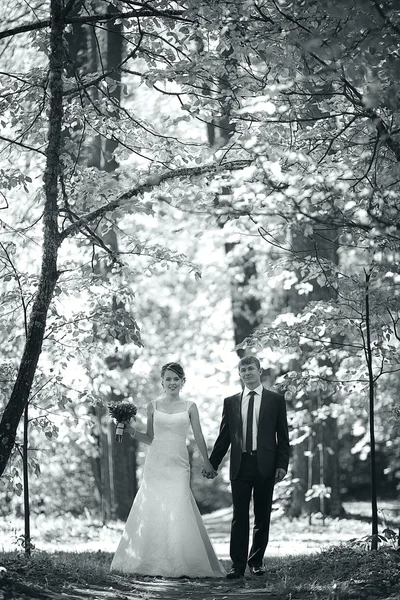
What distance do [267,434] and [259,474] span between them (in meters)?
0.38

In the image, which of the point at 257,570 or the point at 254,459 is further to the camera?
the point at 254,459

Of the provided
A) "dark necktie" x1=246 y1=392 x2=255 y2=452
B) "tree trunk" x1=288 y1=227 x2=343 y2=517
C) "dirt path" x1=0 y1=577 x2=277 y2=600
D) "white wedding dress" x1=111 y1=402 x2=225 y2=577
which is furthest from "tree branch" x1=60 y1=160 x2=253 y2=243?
"tree trunk" x1=288 y1=227 x2=343 y2=517

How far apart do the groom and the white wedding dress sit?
40cm

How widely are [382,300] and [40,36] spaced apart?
422cm

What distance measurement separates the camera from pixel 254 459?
797cm

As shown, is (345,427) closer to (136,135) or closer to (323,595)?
(136,135)

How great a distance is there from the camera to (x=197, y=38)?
305 inches

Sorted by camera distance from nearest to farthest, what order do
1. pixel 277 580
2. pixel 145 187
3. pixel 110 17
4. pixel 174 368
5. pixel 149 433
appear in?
pixel 277 580 < pixel 110 17 < pixel 145 187 < pixel 174 368 < pixel 149 433

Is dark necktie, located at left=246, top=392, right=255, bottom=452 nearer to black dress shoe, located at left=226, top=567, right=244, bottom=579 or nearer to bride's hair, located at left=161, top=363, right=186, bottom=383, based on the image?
bride's hair, located at left=161, top=363, right=186, bottom=383

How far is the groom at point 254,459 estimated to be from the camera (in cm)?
790

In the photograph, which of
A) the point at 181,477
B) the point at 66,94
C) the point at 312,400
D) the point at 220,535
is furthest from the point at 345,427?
the point at 66,94

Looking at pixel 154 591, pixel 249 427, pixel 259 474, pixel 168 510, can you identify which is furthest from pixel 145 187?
pixel 154 591

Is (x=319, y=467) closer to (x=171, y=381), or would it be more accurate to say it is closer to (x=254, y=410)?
(x=171, y=381)

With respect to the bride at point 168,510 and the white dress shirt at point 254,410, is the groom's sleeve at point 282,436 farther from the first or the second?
the bride at point 168,510
